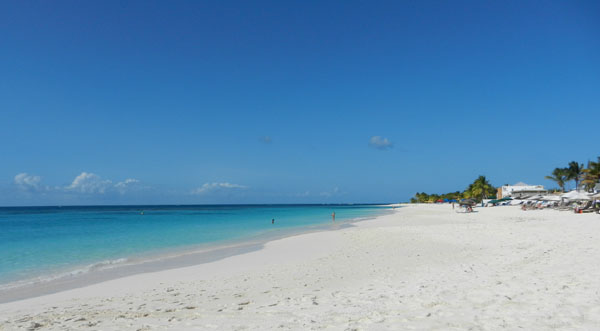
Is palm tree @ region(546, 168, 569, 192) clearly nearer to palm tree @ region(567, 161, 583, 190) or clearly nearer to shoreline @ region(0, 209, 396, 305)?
palm tree @ region(567, 161, 583, 190)

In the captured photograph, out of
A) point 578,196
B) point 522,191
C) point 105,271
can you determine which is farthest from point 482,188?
point 105,271

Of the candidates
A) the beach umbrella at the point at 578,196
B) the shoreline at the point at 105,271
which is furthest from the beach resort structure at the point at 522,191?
A: the shoreline at the point at 105,271

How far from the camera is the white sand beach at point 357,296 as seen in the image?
503 centimetres

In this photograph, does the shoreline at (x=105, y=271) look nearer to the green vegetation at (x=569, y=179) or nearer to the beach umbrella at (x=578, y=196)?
the beach umbrella at (x=578, y=196)

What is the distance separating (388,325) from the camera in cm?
479

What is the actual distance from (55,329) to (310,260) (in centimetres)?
789

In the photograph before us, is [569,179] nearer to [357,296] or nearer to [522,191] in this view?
[522,191]

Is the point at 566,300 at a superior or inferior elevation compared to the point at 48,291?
superior

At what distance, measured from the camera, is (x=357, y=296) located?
658cm

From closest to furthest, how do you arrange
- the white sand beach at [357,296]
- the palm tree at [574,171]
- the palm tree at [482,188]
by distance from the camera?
the white sand beach at [357,296] → the palm tree at [574,171] → the palm tree at [482,188]

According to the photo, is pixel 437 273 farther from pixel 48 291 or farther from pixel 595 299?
pixel 48 291

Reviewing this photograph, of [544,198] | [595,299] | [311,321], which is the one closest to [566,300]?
[595,299]

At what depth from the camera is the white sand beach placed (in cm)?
503

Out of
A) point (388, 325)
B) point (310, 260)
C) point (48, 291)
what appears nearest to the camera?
point (388, 325)
